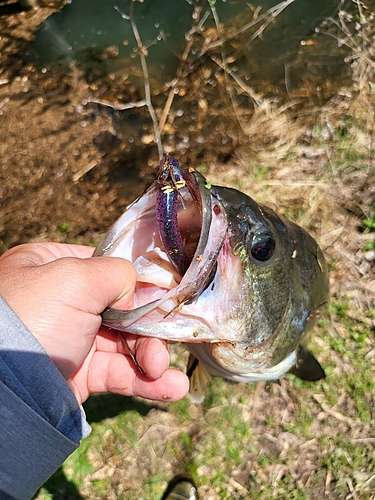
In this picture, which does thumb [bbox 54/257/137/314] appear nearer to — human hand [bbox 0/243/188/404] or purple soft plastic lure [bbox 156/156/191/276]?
human hand [bbox 0/243/188/404]

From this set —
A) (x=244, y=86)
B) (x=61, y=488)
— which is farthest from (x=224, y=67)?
(x=61, y=488)

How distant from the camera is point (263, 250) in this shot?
1900 mm

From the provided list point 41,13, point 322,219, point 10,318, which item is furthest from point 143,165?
point 10,318

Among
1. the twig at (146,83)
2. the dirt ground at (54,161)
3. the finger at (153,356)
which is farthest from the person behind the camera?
the twig at (146,83)

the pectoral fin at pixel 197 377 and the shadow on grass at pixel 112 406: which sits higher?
the pectoral fin at pixel 197 377

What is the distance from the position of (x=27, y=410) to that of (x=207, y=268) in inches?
29.8

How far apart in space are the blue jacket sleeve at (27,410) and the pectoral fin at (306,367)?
1.67 metres

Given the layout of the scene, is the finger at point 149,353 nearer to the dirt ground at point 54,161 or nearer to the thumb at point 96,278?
the thumb at point 96,278

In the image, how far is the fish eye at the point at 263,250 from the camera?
6.13 ft

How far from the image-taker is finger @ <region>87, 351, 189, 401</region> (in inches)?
87.8

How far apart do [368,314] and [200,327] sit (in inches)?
93.3

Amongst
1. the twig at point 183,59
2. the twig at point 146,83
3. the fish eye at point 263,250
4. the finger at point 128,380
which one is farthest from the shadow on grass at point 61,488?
the twig at point 183,59

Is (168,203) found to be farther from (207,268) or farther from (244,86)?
(244,86)

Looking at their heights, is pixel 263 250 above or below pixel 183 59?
above
